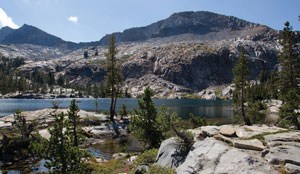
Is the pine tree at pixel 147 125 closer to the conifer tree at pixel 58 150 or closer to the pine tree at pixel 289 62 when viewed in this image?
the conifer tree at pixel 58 150

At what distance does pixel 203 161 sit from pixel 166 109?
9416mm

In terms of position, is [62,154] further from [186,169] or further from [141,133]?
[141,133]

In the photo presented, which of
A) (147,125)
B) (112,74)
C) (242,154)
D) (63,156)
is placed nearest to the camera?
(242,154)

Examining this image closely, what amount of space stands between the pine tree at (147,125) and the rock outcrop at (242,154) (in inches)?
480

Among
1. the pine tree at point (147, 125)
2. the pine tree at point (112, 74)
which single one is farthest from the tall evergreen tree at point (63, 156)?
the pine tree at point (112, 74)

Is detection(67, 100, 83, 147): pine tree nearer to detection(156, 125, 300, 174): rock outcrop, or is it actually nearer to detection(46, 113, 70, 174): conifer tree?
detection(46, 113, 70, 174): conifer tree

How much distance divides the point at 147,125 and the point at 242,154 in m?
20.1

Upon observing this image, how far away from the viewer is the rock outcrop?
18.0 meters

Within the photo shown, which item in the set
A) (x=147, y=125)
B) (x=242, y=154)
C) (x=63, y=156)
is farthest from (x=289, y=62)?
(x=63, y=156)

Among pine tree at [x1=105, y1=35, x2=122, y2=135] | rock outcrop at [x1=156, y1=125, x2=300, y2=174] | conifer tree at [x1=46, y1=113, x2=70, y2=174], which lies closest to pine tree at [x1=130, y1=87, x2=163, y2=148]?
rock outcrop at [x1=156, y1=125, x2=300, y2=174]

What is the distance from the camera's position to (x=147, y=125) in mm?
38438

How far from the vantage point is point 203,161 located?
20078mm

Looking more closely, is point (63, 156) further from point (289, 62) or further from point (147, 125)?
point (289, 62)

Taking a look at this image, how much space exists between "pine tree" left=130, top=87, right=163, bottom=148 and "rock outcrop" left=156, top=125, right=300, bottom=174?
40.0ft
